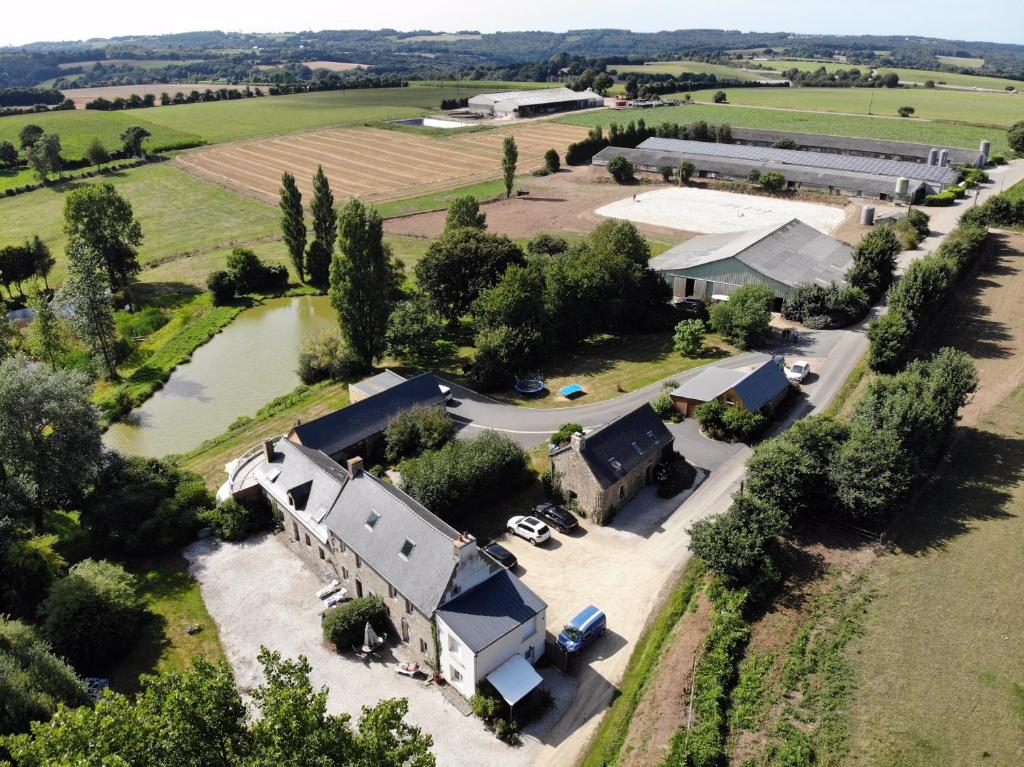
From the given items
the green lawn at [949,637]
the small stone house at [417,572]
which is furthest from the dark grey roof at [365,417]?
the green lawn at [949,637]

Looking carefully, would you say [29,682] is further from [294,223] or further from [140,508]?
[294,223]

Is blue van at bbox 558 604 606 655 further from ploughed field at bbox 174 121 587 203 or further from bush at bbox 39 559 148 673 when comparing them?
ploughed field at bbox 174 121 587 203

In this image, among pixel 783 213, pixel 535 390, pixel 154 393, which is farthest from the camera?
pixel 783 213

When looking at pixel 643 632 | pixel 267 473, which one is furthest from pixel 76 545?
pixel 643 632

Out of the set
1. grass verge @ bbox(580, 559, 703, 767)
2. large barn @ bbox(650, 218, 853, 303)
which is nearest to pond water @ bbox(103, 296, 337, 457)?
grass verge @ bbox(580, 559, 703, 767)

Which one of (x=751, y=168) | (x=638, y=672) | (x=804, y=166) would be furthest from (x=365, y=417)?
(x=804, y=166)

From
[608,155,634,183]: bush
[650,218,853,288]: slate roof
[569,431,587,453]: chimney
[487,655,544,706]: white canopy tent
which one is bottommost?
[487,655,544,706]: white canopy tent

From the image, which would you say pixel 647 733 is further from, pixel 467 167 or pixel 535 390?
pixel 467 167
